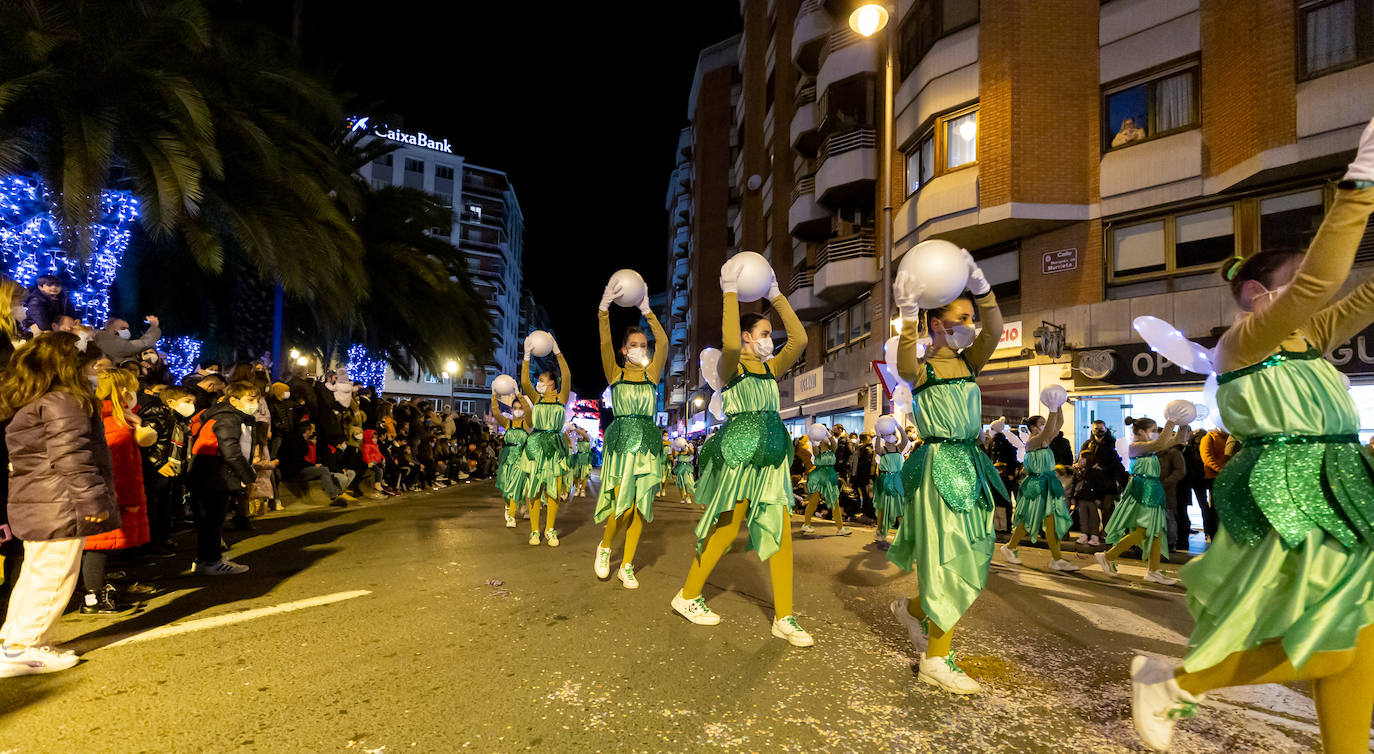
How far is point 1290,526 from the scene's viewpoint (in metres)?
2.36

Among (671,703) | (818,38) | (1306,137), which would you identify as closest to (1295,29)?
(1306,137)

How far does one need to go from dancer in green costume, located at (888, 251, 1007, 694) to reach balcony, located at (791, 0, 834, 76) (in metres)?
24.2

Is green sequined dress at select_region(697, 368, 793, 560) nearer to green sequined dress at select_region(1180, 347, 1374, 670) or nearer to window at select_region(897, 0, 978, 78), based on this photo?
green sequined dress at select_region(1180, 347, 1374, 670)

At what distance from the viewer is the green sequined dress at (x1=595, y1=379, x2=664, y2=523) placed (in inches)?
238

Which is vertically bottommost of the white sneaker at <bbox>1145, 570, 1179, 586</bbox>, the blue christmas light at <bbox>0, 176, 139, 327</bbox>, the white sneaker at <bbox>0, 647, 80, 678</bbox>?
the white sneaker at <bbox>1145, 570, 1179, 586</bbox>

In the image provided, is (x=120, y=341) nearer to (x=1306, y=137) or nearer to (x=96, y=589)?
(x=96, y=589)

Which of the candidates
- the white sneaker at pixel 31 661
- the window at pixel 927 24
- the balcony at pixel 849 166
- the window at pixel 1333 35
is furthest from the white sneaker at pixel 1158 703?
the balcony at pixel 849 166

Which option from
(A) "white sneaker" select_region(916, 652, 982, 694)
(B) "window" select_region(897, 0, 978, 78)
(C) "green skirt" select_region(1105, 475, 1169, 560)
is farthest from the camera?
(B) "window" select_region(897, 0, 978, 78)

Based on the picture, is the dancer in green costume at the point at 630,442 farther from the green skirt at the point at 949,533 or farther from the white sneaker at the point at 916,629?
the green skirt at the point at 949,533

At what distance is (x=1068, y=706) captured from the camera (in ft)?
10.8

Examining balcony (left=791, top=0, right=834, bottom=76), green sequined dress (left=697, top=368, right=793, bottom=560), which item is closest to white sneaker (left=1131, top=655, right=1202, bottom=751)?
green sequined dress (left=697, top=368, right=793, bottom=560)

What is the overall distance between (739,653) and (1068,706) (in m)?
1.59

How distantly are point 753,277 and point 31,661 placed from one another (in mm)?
4201

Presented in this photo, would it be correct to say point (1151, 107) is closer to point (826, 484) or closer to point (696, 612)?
point (826, 484)
